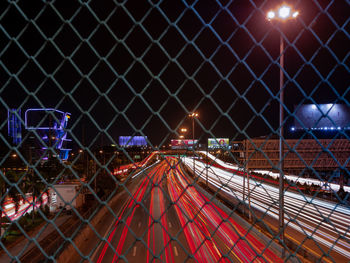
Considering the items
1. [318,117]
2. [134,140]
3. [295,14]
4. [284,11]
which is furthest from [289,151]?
[318,117]

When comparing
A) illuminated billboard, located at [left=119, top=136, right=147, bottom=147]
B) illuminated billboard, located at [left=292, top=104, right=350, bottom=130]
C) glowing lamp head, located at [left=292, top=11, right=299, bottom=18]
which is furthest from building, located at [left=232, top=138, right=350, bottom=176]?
glowing lamp head, located at [left=292, top=11, right=299, bottom=18]

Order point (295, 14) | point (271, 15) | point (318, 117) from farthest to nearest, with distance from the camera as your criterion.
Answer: point (318, 117) → point (271, 15) → point (295, 14)

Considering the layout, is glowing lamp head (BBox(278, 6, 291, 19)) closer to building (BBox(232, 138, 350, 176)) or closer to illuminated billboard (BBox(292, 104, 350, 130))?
illuminated billboard (BBox(292, 104, 350, 130))

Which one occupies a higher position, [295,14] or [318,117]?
[318,117]

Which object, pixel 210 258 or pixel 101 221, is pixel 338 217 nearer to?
pixel 210 258

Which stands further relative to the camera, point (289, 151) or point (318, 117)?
point (318, 117)

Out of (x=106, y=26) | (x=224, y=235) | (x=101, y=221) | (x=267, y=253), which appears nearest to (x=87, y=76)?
(x=106, y=26)

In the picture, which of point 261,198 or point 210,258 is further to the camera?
point 261,198

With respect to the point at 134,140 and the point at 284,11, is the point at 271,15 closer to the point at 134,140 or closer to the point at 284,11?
the point at 284,11

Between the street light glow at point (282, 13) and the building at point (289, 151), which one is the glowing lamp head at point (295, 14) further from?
the building at point (289, 151)

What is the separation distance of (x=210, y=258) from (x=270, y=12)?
9242 mm

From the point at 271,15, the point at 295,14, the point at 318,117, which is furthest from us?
the point at 318,117

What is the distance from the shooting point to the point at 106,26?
6.56 ft

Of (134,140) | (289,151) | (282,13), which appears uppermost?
(282,13)
